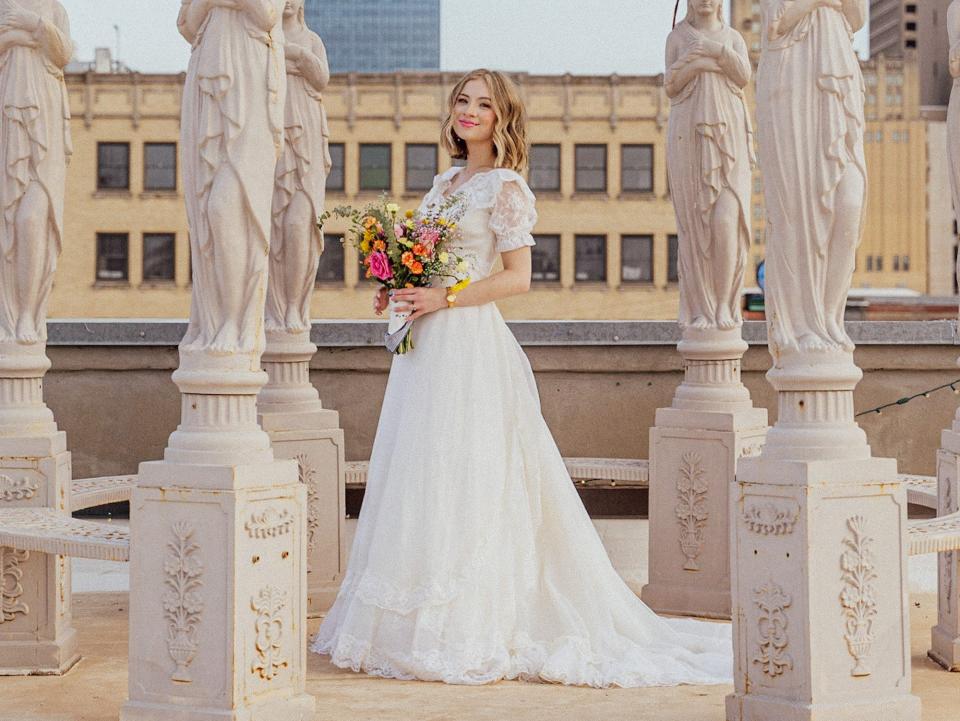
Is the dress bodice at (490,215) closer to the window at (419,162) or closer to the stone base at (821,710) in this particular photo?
the stone base at (821,710)

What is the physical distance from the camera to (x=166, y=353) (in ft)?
30.2

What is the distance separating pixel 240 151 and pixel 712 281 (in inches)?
125

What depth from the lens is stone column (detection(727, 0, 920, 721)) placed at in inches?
179

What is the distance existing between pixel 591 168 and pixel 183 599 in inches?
1915

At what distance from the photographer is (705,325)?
23.1ft

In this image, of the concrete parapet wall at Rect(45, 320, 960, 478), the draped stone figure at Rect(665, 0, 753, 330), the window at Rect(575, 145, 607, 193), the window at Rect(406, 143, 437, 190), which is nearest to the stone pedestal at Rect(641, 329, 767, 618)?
the draped stone figure at Rect(665, 0, 753, 330)

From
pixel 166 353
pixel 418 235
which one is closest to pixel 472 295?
pixel 418 235

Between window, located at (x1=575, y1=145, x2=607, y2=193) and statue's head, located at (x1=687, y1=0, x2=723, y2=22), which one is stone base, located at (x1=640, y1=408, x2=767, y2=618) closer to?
statue's head, located at (x1=687, y1=0, x2=723, y2=22)

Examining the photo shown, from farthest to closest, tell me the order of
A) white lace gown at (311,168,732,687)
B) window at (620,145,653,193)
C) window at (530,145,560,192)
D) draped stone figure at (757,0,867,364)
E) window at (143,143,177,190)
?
window at (620,145,653,193) → window at (530,145,560,192) → window at (143,143,177,190) → white lace gown at (311,168,732,687) → draped stone figure at (757,0,867,364)

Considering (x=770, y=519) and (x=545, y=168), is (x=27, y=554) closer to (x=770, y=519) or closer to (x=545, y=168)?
(x=770, y=519)

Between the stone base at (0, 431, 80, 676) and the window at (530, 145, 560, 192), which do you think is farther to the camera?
the window at (530, 145, 560, 192)

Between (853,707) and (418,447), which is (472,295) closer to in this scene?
(418,447)

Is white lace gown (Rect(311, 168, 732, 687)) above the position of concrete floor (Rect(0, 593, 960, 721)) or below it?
above

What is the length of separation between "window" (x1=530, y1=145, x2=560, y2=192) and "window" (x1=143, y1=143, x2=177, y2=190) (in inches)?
519
